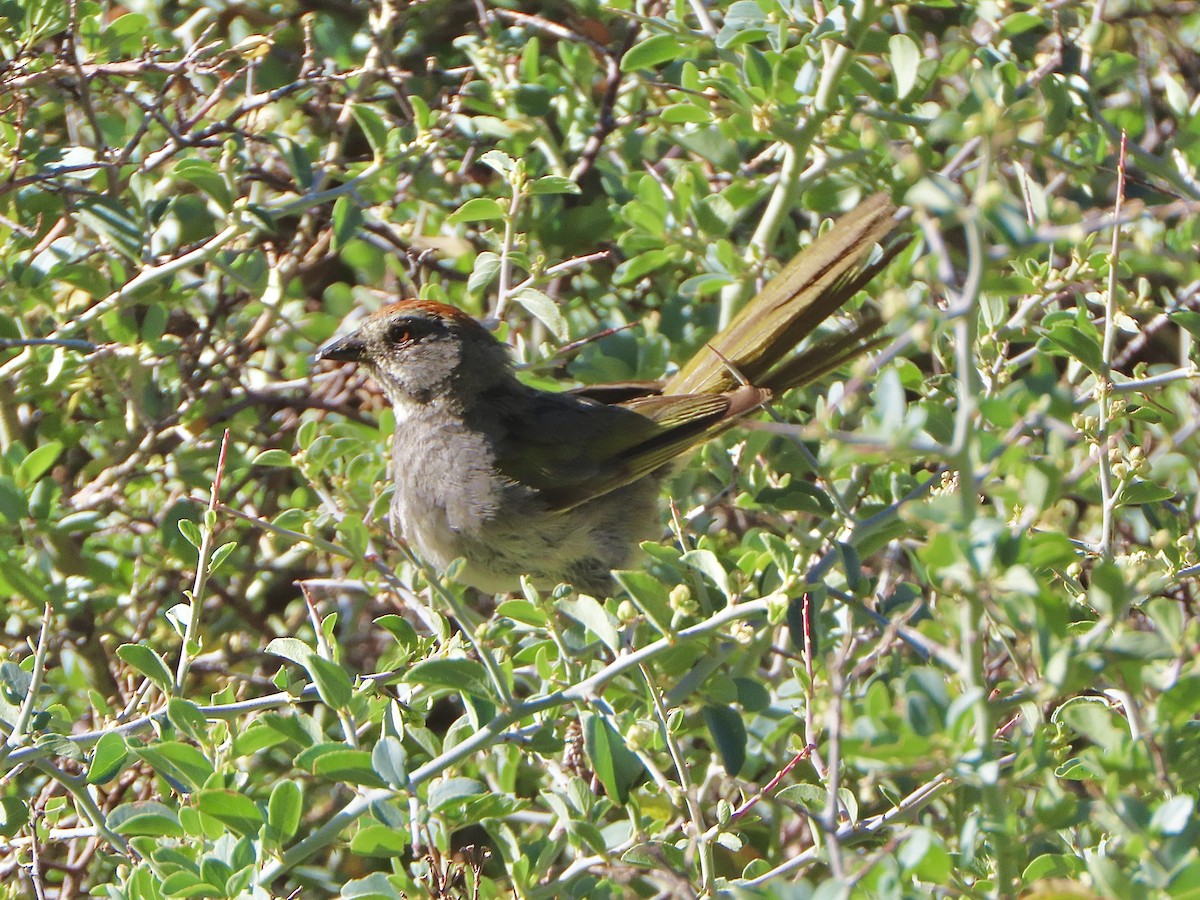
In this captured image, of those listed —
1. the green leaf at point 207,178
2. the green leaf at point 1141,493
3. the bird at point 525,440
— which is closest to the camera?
the green leaf at point 1141,493

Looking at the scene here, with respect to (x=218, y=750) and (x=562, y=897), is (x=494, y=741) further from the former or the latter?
(x=218, y=750)

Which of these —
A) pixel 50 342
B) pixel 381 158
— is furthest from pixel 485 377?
pixel 50 342

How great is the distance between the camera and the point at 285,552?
418 cm

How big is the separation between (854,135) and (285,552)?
7.12 ft

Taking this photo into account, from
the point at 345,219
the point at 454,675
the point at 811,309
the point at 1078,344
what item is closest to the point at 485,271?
the point at 345,219

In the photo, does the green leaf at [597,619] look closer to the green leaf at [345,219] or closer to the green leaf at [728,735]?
the green leaf at [728,735]

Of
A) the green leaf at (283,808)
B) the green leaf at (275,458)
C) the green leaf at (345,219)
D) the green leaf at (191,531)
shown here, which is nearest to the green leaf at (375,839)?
the green leaf at (283,808)

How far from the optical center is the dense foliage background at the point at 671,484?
1872 mm

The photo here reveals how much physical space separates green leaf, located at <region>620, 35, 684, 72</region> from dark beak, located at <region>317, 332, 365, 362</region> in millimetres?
1218

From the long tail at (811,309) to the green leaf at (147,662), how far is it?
1582 mm

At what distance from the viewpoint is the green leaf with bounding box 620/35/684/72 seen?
11.4ft

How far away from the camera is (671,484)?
423 cm

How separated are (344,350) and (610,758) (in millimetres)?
1976

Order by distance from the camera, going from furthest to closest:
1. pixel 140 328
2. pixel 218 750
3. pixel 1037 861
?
1. pixel 140 328
2. pixel 218 750
3. pixel 1037 861
